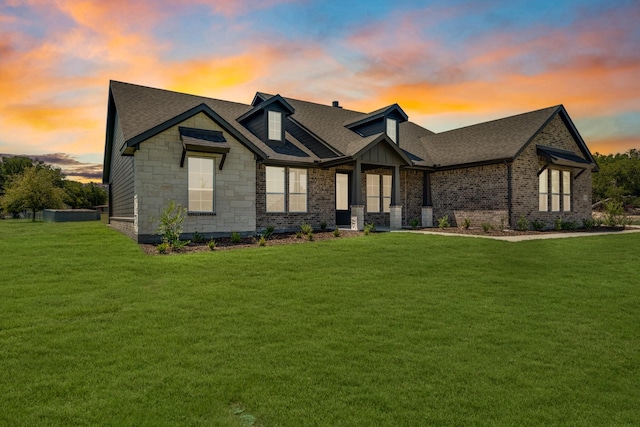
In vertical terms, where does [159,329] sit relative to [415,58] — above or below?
below

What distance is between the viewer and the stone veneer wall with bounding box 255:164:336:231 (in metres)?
17.8

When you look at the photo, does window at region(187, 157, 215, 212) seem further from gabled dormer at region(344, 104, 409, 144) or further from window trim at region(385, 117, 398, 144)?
window trim at region(385, 117, 398, 144)

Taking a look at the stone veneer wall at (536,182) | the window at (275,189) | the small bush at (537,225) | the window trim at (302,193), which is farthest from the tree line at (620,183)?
the window at (275,189)

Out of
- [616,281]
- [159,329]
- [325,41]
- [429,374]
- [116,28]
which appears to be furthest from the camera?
[325,41]

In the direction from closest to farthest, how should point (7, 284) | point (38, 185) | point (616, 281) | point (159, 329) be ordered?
point (159, 329), point (7, 284), point (616, 281), point (38, 185)

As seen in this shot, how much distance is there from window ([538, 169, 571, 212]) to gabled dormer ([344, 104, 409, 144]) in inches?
351

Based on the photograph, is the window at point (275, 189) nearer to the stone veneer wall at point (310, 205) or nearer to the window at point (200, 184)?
the stone veneer wall at point (310, 205)

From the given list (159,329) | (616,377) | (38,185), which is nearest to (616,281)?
(616,377)

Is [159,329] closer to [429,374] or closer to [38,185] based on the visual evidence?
[429,374]

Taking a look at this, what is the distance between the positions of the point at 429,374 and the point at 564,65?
1660cm

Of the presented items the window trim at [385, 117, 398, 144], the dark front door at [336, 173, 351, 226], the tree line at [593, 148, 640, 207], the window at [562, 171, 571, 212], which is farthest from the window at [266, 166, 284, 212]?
the tree line at [593, 148, 640, 207]

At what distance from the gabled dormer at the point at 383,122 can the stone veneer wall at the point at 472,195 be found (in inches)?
160

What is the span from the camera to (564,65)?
50.8 feet

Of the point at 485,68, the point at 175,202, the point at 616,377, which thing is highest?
the point at 485,68
